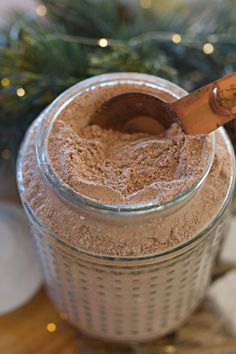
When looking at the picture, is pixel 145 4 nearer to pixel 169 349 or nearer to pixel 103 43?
pixel 103 43

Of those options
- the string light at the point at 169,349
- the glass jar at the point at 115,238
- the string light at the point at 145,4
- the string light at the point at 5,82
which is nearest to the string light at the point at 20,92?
the string light at the point at 5,82

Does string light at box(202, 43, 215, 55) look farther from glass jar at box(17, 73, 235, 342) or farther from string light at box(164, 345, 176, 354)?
string light at box(164, 345, 176, 354)

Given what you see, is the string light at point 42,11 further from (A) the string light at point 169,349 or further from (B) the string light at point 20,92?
(A) the string light at point 169,349

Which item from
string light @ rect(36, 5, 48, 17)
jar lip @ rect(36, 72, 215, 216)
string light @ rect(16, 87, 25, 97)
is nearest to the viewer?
jar lip @ rect(36, 72, 215, 216)

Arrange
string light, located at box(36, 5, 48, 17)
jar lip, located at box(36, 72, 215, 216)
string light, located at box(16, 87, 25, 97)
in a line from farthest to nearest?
string light, located at box(36, 5, 48, 17) → string light, located at box(16, 87, 25, 97) → jar lip, located at box(36, 72, 215, 216)

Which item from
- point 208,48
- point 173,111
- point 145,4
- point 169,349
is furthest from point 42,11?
point 169,349

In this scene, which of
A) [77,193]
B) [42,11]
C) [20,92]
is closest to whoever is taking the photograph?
[77,193]

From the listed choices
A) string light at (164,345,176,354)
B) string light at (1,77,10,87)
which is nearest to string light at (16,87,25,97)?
string light at (1,77,10,87)

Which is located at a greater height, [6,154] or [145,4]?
[145,4]
